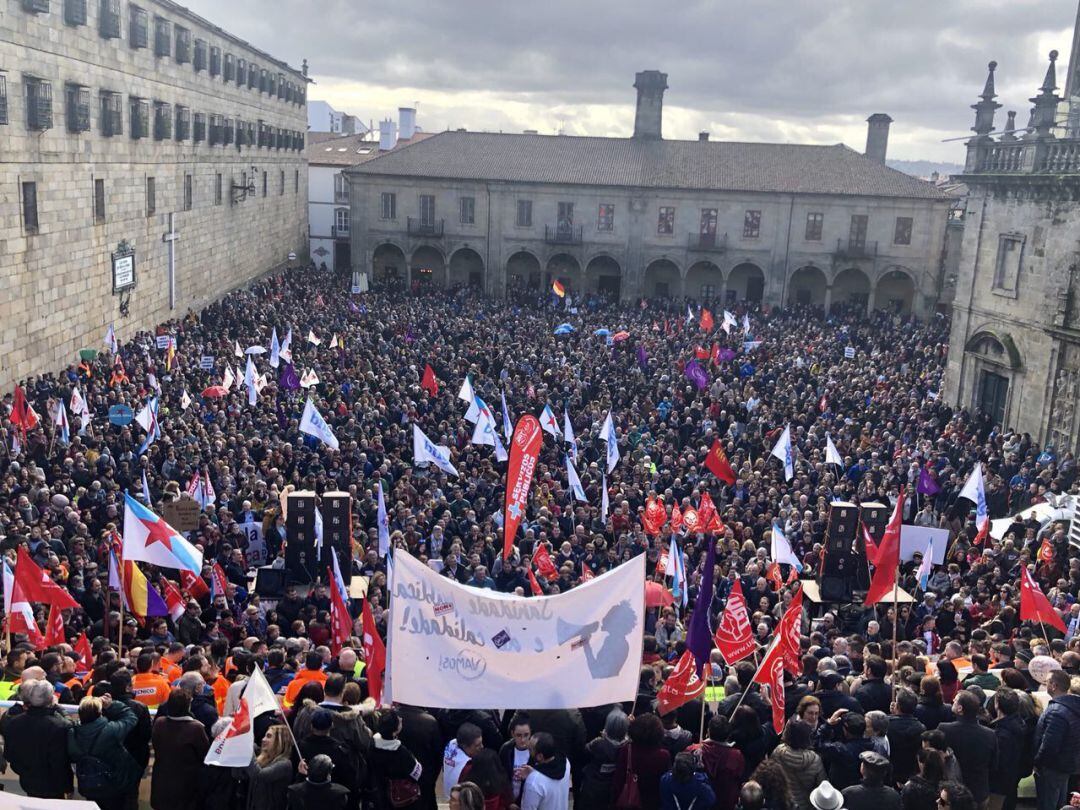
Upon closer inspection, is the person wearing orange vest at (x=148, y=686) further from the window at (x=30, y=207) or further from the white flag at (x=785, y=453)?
the window at (x=30, y=207)

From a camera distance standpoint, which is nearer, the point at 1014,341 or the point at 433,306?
the point at 1014,341

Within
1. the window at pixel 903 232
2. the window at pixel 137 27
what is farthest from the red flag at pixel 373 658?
the window at pixel 903 232

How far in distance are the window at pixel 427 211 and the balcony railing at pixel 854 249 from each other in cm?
2073

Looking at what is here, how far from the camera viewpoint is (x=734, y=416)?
2450 cm

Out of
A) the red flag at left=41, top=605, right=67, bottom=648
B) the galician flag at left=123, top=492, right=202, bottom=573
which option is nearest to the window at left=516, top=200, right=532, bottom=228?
the galician flag at left=123, top=492, right=202, bottom=573

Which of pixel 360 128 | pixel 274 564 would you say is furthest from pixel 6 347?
pixel 360 128

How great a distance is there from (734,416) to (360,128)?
8330 cm

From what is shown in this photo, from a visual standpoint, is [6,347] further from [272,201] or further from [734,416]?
[272,201]

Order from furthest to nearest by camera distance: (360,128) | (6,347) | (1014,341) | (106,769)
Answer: (360,128) < (1014,341) < (6,347) < (106,769)

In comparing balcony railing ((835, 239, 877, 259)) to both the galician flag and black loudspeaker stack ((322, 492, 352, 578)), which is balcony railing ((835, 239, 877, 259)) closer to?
black loudspeaker stack ((322, 492, 352, 578))

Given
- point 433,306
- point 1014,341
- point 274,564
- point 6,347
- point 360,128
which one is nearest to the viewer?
point 274,564

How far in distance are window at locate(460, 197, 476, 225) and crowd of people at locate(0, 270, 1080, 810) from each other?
671 inches

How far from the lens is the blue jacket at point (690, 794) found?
6.54 meters

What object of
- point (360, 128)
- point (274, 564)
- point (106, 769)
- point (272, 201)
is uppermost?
point (360, 128)
